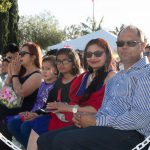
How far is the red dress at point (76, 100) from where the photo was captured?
167 inches

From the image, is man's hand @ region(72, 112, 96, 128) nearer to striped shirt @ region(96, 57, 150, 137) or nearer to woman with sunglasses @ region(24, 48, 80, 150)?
striped shirt @ region(96, 57, 150, 137)

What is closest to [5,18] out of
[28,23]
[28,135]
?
[28,23]

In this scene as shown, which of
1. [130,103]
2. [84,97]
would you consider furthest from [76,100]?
[130,103]

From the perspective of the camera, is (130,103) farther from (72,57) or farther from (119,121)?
(72,57)

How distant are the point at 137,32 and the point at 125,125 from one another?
0.94m

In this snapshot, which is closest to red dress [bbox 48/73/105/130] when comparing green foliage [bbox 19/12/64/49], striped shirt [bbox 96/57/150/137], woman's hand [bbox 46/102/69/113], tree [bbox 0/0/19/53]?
woman's hand [bbox 46/102/69/113]

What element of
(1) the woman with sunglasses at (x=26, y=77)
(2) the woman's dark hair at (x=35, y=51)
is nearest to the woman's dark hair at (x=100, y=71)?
(1) the woman with sunglasses at (x=26, y=77)

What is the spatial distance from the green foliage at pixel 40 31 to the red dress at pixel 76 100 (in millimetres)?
50391

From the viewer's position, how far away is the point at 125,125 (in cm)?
340

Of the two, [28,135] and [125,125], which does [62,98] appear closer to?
[28,135]

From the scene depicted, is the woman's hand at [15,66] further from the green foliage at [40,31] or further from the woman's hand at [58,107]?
the green foliage at [40,31]

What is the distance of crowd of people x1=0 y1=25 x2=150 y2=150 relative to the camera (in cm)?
343

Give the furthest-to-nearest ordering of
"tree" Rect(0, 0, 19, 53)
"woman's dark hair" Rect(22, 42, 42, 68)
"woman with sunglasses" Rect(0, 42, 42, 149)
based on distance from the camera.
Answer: "tree" Rect(0, 0, 19, 53) → "woman's dark hair" Rect(22, 42, 42, 68) → "woman with sunglasses" Rect(0, 42, 42, 149)

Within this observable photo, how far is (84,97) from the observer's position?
4.30m
